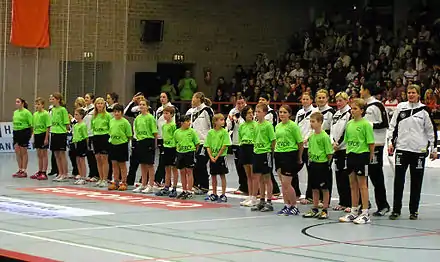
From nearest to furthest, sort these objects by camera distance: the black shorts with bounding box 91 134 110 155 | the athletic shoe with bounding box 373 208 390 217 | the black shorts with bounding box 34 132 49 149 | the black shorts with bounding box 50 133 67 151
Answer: the athletic shoe with bounding box 373 208 390 217, the black shorts with bounding box 91 134 110 155, the black shorts with bounding box 50 133 67 151, the black shorts with bounding box 34 132 49 149

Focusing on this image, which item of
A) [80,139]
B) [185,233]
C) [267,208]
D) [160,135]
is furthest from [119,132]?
[185,233]

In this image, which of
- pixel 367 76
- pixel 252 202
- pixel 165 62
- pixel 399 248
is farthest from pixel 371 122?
pixel 165 62

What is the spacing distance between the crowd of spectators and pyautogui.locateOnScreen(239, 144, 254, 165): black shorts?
13.0m

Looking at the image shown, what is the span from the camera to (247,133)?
52.5ft

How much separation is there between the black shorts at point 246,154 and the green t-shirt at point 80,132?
14.9ft

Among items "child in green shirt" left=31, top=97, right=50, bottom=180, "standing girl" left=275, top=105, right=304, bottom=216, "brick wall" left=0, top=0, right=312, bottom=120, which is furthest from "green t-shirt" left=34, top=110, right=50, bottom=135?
"brick wall" left=0, top=0, right=312, bottom=120

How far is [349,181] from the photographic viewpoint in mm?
14539

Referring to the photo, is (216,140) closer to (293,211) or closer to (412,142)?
(293,211)

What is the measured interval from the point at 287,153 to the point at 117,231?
10.6ft

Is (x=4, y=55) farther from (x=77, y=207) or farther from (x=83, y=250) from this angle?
(x=83, y=250)

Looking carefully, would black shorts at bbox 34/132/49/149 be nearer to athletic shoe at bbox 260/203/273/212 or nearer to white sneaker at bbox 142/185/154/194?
white sneaker at bbox 142/185/154/194

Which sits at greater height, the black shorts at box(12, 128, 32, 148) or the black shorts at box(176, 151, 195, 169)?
the black shorts at box(12, 128, 32, 148)

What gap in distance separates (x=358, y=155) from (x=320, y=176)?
704 mm

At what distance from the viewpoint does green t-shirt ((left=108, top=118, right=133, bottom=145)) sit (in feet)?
58.7
